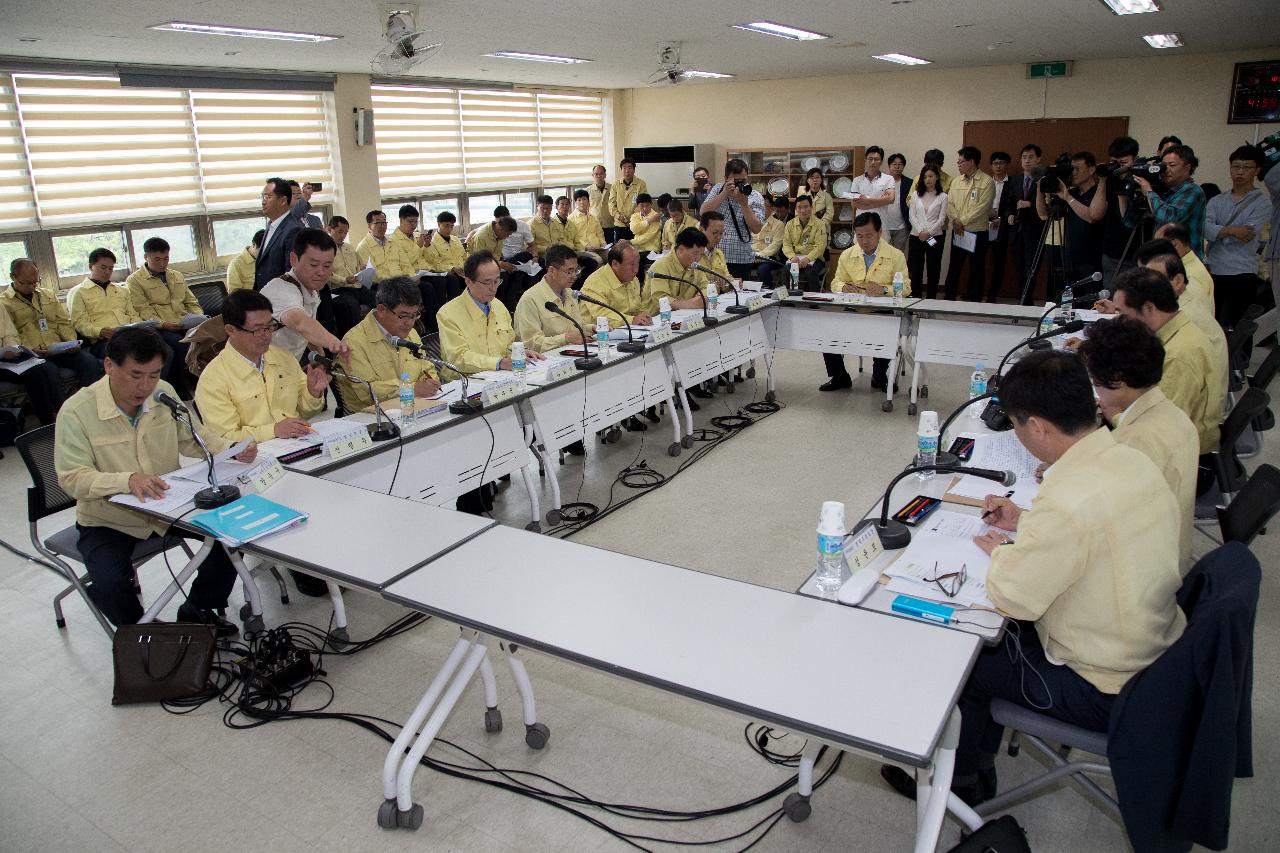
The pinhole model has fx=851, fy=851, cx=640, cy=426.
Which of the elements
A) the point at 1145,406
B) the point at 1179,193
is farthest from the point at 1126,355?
the point at 1179,193

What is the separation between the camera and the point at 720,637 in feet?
5.85

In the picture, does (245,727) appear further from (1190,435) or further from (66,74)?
(66,74)

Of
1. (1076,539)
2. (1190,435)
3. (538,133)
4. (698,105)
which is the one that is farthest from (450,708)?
(698,105)

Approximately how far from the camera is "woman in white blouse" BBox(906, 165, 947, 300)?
7.98m

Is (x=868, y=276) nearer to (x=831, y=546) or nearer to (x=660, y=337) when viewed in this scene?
(x=660, y=337)

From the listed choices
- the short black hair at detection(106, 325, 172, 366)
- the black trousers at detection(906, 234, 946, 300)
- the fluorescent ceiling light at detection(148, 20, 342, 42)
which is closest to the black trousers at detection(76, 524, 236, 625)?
the short black hair at detection(106, 325, 172, 366)

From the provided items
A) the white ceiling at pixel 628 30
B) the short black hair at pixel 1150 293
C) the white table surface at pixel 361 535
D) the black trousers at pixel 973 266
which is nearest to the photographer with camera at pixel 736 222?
the white ceiling at pixel 628 30

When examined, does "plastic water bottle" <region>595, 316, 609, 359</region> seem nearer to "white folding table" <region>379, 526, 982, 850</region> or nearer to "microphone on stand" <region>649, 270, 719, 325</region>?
"microphone on stand" <region>649, 270, 719, 325</region>

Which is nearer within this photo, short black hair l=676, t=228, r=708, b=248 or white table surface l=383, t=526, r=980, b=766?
white table surface l=383, t=526, r=980, b=766

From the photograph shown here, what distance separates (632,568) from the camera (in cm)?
210

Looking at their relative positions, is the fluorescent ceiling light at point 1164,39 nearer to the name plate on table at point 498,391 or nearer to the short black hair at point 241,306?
the name plate on table at point 498,391

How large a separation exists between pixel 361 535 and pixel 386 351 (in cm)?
163

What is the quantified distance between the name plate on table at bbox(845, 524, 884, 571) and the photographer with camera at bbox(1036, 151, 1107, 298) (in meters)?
5.28

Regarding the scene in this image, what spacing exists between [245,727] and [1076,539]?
2370mm
